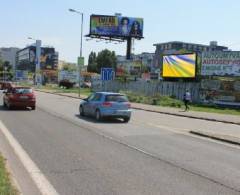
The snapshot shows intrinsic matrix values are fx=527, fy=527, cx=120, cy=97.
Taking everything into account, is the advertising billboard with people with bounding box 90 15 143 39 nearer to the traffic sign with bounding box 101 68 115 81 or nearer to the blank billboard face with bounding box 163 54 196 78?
the blank billboard face with bounding box 163 54 196 78

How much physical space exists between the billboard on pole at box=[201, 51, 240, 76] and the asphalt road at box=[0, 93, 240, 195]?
28.4 meters

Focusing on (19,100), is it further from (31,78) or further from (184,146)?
(31,78)

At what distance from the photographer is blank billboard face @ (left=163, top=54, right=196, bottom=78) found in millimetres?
50938

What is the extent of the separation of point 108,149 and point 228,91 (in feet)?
107

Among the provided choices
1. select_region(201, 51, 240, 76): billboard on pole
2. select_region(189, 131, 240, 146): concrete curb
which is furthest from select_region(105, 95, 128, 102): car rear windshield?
select_region(201, 51, 240, 76): billboard on pole

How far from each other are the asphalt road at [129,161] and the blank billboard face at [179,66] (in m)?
32.3

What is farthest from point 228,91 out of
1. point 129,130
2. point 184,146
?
point 184,146

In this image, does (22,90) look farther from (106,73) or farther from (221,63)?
(221,63)

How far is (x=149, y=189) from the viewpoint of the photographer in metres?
8.62

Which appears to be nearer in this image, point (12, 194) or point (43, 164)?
point (12, 194)

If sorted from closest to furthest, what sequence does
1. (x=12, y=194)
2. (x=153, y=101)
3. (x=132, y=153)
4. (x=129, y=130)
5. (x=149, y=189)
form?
(x=12, y=194), (x=149, y=189), (x=132, y=153), (x=129, y=130), (x=153, y=101)

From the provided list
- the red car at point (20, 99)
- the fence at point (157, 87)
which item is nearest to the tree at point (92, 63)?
the fence at point (157, 87)

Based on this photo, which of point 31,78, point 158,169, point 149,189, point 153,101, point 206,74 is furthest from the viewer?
point 31,78

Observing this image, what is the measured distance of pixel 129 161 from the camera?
1165cm
